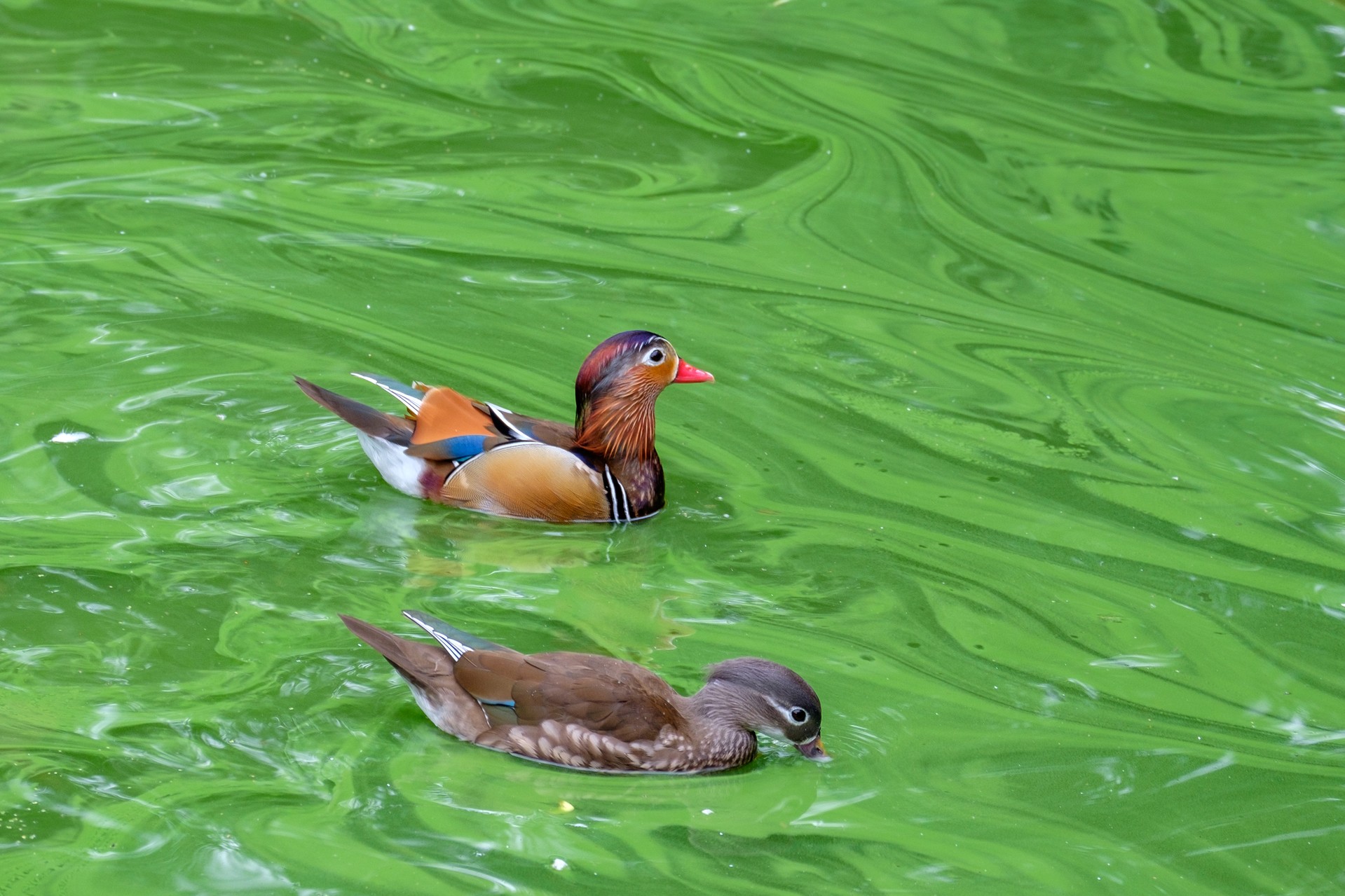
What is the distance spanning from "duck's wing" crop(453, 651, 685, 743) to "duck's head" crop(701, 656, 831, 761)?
0.13m

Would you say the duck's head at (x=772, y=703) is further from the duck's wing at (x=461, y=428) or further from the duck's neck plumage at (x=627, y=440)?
the duck's wing at (x=461, y=428)

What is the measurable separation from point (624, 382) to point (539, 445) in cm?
32

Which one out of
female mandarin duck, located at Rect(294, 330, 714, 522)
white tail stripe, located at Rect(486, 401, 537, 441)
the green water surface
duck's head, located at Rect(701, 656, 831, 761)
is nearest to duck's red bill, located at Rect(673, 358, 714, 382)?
female mandarin duck, located at Rect(294, 330, 714, 522)

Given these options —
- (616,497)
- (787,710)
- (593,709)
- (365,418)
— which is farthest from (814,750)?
(365,418)

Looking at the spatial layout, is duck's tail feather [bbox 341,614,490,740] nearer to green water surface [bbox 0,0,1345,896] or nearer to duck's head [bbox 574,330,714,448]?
green water surface [bbox 0,0,1345,896]

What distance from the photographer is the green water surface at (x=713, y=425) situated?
11.9 ft

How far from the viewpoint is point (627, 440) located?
17.0ft

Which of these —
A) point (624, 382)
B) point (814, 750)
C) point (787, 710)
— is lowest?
point (814, 750)

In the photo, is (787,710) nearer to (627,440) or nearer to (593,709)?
(593,709)

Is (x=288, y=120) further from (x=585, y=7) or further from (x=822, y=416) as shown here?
(x=822, y=416)

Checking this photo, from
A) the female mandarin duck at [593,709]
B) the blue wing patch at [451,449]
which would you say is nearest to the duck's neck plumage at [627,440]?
the blue wing patch at [451,449]

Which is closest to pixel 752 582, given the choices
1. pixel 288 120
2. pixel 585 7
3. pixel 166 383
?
pixel 166 383

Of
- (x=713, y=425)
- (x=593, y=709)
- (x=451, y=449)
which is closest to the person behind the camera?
(x=593, y=709)

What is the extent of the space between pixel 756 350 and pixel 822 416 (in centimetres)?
54
